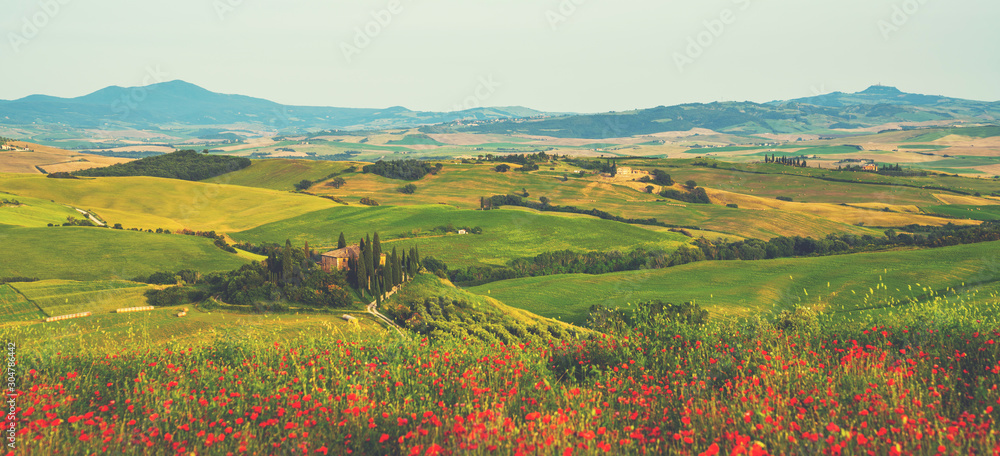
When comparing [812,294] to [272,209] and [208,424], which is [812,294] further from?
[272,209]

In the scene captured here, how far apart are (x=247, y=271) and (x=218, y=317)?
9688mm

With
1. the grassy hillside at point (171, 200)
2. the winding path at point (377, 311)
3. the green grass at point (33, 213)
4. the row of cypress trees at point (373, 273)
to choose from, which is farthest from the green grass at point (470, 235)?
the winding path at point (377, 311)

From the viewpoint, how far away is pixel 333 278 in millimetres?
52781

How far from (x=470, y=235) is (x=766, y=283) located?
7021 cm

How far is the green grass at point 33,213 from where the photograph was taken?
359 feet

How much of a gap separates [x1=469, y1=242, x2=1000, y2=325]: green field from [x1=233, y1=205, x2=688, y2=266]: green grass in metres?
29.8

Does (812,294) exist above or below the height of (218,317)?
below

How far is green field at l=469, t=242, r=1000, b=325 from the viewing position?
62.4 m

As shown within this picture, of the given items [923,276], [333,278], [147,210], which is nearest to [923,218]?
[923,276]

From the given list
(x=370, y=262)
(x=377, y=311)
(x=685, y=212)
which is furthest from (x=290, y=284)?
(x=685, y=212)

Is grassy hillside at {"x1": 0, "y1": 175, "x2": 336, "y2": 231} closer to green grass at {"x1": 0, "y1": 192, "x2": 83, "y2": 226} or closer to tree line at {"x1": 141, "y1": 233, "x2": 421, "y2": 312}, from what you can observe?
green grass at {"x1": 0, "y1": 192, "x2": 83, "y2": 226}

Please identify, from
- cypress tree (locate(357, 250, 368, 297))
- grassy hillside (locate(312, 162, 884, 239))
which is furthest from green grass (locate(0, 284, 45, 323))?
grassy hillside (locate(312, 162, 884, 239))

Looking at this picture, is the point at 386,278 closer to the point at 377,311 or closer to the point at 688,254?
the point at 377,311

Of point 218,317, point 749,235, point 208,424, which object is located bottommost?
point 749,235
